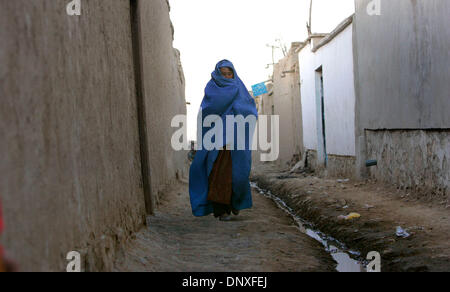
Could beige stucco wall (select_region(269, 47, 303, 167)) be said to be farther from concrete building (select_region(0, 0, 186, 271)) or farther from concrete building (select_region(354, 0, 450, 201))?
concrete building (select_region(0, 0, 186, 271))

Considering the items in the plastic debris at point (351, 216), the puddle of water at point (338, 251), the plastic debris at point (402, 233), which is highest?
the plastic debris at point (402, 233)

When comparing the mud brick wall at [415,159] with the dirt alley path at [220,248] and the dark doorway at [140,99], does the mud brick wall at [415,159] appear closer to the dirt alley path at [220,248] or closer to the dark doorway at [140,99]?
the dirt alley path at [220,248]

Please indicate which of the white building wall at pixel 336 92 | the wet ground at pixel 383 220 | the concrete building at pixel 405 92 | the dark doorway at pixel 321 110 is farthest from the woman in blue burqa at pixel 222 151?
the dark doorway at pixel 321 110

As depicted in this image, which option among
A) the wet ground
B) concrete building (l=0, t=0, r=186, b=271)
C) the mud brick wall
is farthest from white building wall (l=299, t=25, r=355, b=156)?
concrete building (l=0, t=0, r=186, b=271)

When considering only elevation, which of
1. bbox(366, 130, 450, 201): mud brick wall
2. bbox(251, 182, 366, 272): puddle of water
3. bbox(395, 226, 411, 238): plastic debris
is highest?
bbox(366, 130, 450, 201): mud brick wall

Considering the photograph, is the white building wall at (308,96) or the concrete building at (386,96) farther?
the white building wall at (308,96)

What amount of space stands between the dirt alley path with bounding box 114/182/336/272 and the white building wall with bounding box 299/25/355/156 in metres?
4.04

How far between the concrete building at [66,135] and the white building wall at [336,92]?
17.5 ft

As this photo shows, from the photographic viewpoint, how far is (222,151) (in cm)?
525

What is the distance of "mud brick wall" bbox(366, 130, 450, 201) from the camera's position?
5336 mm

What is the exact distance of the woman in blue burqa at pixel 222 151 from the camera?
17.0ft
